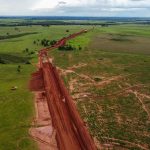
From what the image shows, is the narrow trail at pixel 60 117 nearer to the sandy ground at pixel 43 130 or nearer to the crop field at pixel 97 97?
the sandy ground at pixel 43 130

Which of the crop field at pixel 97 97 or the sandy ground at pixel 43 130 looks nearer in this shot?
the sandy ground at pixel 43 130

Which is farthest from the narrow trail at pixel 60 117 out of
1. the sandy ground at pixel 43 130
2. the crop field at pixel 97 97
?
the crop field at pixel 97 97

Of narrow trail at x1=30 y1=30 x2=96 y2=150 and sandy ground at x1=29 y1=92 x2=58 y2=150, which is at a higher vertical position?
narrow trail at x1=30 y1=30 x2=96 y2=150

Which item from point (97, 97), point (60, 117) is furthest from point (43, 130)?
point (97, 97)

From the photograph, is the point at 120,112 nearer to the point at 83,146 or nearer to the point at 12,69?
the point at 83,146

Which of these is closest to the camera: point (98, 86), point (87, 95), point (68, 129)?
point (68, 129)

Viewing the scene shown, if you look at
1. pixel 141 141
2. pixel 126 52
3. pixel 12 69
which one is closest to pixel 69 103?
pixel 141 141

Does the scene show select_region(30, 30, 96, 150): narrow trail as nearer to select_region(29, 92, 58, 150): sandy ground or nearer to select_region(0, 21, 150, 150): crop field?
select_region(29, 92, 58, 150): sandy ground

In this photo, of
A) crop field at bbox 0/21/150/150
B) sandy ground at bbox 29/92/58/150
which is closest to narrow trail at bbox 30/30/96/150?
sandy ground at bbox 29/92/58/150
